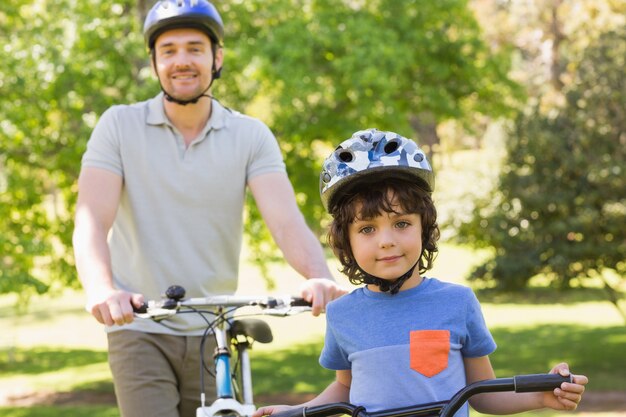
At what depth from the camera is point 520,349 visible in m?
20.0

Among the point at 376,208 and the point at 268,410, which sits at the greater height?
the point at 376,208

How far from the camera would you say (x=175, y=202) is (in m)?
4.45

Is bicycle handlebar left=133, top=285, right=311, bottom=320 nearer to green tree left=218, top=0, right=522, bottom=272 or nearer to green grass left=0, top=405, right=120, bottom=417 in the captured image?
green grass left=0, top=405, right=120, bottom=417

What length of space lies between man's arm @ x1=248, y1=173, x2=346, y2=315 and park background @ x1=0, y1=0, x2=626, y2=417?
8729 millimetres

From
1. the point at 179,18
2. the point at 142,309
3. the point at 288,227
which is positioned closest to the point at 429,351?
the point at 142,309

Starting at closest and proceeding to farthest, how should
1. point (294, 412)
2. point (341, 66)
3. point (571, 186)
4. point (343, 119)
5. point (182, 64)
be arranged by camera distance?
1. point (294, 412)
2. point (182, 64)
3. point (571, 186)
4. point (341, 66)
5. point (343, 119)

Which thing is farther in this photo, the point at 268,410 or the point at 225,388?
the point at 225,388

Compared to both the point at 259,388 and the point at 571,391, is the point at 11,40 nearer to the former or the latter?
the point at 259,388

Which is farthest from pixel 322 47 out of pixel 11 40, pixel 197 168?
pixel 197 168

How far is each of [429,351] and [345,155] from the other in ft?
2.12

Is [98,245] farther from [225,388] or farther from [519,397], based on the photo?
[519,397]

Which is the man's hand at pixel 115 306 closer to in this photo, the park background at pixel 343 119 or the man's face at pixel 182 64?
the man's face at pixel 182 64

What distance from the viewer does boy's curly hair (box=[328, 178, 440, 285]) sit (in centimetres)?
317

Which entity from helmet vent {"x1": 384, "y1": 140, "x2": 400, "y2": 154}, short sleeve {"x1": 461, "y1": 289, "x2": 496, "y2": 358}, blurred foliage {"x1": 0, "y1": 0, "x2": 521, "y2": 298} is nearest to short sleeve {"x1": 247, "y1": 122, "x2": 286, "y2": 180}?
helmet vent {"x1": 384, "y1": 140, "x2": 400, "y2": 154}
